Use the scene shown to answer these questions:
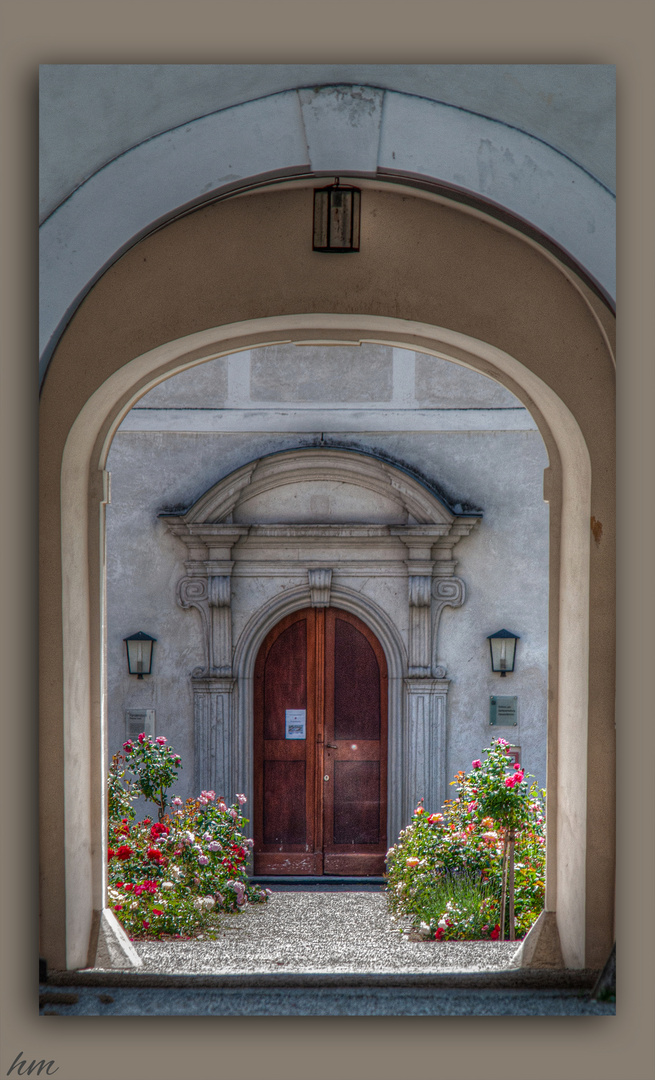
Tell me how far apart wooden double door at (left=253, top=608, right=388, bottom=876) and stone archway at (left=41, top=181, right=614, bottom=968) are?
13.4 feet

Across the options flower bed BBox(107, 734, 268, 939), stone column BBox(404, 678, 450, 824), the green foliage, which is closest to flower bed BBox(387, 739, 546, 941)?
flower bed BBox(107, 734, 268, 939)

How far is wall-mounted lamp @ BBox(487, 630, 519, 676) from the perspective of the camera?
21.6 ft

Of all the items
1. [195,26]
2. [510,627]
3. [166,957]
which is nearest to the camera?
[195,26]

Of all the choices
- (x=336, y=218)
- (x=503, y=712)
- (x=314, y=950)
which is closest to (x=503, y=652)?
(x=503, y=712)

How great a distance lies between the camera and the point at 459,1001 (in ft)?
9.33

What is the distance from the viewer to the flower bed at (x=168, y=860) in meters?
4.07

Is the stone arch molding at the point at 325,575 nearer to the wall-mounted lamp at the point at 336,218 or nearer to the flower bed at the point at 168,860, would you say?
the flower bed at the point at 168,860

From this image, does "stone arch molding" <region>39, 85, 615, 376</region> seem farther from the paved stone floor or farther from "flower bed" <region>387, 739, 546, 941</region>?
"flower bed" <region>387, 739, 546, 941</region>

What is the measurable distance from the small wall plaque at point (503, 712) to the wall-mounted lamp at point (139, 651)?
94.7 inches

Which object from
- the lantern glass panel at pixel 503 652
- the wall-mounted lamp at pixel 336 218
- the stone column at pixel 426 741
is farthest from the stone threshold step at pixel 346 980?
the stone column at pixel 426 741

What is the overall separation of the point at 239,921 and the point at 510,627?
294cm

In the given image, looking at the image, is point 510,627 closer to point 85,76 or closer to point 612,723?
point 612,723
